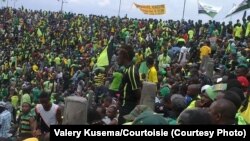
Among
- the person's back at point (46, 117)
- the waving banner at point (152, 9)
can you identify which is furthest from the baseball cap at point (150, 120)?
the waving banner at point (152, 9)

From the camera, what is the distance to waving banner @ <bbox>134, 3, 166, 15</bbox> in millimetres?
27969

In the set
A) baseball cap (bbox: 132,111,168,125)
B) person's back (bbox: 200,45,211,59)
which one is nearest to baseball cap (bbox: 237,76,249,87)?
baseball cap (bbox: 132,111,168,125)

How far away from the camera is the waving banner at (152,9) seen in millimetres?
27969

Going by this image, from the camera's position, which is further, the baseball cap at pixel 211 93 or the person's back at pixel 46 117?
the person's back at pixel 46 117

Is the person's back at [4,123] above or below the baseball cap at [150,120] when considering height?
below

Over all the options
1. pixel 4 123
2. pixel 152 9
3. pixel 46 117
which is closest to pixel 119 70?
pixel 46 117

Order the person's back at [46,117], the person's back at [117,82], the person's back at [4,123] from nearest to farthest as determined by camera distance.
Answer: the person's back at [117,82]
the person's back at [46,117]
the person's back at [4,123]

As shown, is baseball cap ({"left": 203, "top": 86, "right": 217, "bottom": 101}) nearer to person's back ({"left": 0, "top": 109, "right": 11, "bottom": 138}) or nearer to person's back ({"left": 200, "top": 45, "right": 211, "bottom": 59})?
person's back ({"left": 0, "top": 109, "right": 11, "bottom": 138})

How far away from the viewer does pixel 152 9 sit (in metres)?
28.3

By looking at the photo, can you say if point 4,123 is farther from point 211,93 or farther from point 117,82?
point 211,93

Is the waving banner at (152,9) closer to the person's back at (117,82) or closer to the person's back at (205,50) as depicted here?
the person's back at (205,50)

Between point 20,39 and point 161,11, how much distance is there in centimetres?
1079

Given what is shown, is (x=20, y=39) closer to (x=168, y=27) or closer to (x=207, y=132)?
(x=168, y=27)

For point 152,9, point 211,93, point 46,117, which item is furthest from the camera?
point 152,9
